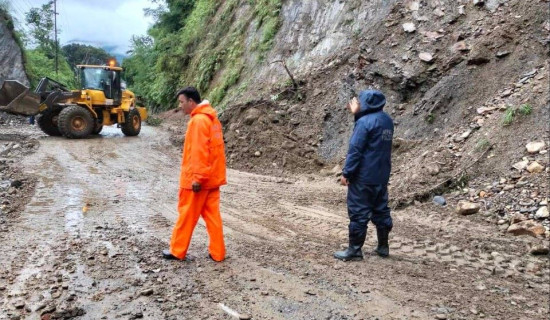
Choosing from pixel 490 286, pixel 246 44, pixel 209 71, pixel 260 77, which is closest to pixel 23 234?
pixel 490 286

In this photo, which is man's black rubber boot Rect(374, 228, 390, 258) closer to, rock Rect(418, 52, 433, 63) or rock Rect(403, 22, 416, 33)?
rock Rect(418, 52, 433, 63)

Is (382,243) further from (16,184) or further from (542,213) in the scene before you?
(16,184)

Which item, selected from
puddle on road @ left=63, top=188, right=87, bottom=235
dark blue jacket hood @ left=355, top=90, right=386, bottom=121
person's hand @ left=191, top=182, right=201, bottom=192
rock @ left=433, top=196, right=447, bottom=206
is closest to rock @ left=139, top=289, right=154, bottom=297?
person's hand @ left=191, top=182, right=201, bottom=192

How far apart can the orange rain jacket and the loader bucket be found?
1112 cm

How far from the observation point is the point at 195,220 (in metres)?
4.63

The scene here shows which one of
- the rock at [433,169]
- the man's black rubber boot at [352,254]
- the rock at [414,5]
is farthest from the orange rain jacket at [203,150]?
the rock at [414,5]

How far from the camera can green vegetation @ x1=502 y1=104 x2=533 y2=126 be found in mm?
7293

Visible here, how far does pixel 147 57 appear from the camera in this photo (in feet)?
106

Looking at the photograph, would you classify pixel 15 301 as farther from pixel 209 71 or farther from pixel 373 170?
pixel 209 71

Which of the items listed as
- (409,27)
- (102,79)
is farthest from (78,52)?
(409,27)

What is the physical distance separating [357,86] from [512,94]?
382cm

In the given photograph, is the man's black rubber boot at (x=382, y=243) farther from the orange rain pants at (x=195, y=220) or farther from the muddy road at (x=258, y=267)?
the orange rain pants at (x=195, y=220)


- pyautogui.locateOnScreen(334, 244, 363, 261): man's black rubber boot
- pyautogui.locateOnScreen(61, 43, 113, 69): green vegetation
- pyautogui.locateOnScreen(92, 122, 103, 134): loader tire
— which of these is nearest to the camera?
pyautogui.locateOnScreen(334, 244, 363, 261): man's black rubber boot

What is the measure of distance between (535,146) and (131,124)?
42.3 ft
